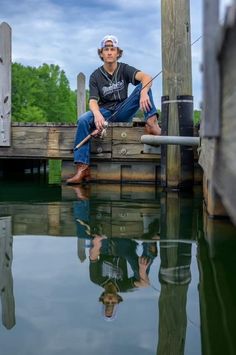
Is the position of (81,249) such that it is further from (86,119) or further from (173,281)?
(86,119)

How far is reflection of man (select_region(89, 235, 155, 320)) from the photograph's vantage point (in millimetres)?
1776

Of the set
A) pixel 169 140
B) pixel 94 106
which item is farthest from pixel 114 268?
pixel 94 106

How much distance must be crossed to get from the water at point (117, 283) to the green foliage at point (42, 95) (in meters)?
31.6

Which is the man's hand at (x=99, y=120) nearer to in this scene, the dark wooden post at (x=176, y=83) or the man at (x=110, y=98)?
the man at (x=110, y=98)

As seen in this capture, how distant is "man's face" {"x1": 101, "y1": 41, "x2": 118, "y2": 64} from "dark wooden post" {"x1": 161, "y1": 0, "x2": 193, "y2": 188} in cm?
66

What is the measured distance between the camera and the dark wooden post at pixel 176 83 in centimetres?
484

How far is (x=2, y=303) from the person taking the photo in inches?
66.6

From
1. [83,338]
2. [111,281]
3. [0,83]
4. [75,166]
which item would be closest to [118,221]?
[111,281]

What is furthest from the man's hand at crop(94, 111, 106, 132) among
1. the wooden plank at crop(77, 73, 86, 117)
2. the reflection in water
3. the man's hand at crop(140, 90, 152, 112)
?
the wooden plank at crop(77, 73, 86, 117)

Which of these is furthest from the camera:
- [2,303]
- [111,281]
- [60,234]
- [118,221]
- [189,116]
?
[189,116]

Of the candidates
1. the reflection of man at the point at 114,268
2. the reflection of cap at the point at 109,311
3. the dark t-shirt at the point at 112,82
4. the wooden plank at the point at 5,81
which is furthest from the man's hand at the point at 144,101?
the reflection of cap at the point at 109,311

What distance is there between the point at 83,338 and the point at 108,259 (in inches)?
35.1

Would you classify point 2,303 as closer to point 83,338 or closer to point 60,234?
point 83,338

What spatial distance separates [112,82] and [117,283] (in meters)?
3.88
